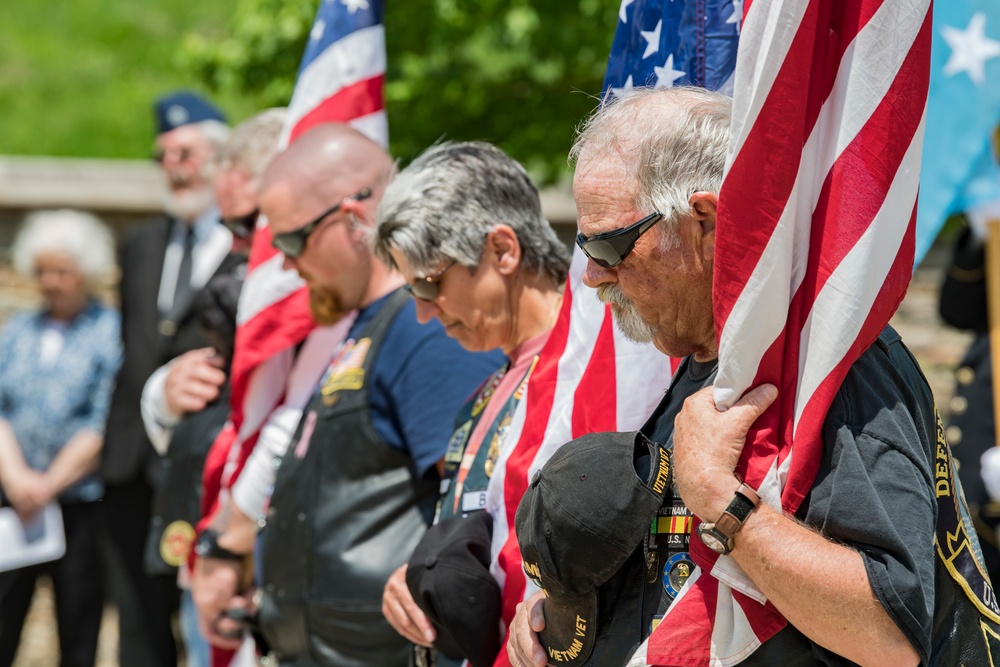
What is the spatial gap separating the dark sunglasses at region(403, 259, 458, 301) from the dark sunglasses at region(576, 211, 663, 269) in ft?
Answer: 2.97

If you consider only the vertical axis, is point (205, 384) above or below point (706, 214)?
below

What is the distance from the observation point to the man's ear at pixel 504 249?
9.55ft

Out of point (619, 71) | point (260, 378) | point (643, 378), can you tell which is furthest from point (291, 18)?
point (643, 378)

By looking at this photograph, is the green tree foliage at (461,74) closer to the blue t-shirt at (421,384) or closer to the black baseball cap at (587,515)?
the blue t-shirt at (421,384)

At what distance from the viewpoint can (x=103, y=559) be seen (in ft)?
20.1

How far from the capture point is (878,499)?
1669 mm

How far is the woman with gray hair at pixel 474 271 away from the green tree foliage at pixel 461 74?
9.39 ft

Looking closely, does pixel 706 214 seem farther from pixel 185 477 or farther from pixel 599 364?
pixel 185 477

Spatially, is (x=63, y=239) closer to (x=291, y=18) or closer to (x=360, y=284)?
(x=291, y=18)

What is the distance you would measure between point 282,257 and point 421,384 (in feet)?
3.52

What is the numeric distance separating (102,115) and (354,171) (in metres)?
8.50

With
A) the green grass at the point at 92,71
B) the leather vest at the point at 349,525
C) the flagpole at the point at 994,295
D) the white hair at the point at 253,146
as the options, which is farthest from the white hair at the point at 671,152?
the green grass at the point at 92,71

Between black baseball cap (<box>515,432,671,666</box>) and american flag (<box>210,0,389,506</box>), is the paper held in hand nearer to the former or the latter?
american flag (<box>210,0,389,506</box>)

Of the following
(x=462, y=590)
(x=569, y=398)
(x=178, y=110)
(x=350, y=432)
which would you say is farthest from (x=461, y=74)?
(x=462, y=590)
